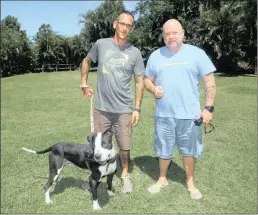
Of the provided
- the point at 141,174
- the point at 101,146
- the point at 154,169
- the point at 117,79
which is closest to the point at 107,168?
the point at 101,146

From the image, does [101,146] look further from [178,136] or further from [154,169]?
[154,169]

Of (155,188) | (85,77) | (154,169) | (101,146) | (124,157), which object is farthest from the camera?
(154,169)

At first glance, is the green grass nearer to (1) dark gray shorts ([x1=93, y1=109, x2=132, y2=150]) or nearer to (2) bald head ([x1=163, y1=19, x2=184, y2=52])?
(1) dark gray shorts ([x1=93, y1=109, x2=132, y2=150])

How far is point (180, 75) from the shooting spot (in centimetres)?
513

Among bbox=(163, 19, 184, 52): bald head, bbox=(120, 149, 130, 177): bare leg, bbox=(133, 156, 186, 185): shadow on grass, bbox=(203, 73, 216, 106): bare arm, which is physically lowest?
bbox=(133, 156, 186, 185): shadow on grass

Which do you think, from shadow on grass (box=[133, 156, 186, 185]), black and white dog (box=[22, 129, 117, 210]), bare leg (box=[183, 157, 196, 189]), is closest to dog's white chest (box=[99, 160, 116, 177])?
black and white dog (box=[22, 129, 117, 210])

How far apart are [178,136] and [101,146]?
143 cm

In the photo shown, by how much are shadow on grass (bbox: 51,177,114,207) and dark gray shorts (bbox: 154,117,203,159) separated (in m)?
1.22

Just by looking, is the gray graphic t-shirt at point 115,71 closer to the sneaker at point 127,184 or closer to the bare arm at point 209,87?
the bare arm at point 209,87

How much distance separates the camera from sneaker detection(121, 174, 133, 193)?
5902 millimetres

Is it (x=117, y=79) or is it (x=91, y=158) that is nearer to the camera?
(x=91, y=158)

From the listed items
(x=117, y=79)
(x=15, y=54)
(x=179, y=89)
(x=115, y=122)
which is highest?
(x=15, y=54)

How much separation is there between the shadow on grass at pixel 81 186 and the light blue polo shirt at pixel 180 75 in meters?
1.75

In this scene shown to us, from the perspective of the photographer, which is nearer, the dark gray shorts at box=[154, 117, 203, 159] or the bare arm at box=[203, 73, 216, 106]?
the bare arm at box=[203, 73, 216, 106]
